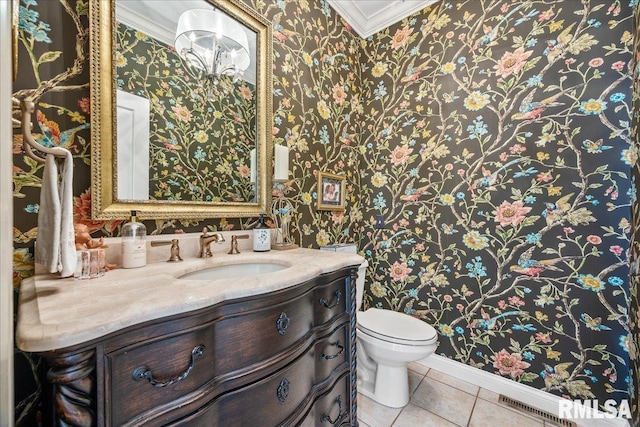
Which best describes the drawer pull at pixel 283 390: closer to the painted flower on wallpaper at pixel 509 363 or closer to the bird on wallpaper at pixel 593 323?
the painted flower on wallpaper at pixel 509 363

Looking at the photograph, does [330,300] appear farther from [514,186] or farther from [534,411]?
[534,411]

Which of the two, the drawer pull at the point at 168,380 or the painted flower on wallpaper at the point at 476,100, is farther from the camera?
the painted flower on wallpaper at the point at 476,100

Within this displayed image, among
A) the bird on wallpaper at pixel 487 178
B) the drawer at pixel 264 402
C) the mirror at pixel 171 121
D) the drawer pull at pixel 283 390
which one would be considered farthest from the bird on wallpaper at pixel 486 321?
the mirror at pixel 171 121

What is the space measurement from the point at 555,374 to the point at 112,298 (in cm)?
215

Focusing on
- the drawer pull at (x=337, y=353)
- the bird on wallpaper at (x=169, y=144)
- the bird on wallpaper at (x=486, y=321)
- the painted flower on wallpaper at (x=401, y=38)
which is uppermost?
the painted flower on wallpaper at (x=401, y=38)

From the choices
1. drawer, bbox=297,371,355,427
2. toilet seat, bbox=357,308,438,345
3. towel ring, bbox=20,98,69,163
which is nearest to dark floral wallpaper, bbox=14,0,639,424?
towel ring, bbox=20,98,69,163

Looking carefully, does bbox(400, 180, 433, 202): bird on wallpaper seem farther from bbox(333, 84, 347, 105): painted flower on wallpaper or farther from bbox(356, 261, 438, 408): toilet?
bbox(333, 84, 347, 105): painted flower on wallpaper

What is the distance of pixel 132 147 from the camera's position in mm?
1021

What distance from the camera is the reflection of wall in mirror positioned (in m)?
0.99

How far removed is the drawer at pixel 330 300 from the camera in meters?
0.98

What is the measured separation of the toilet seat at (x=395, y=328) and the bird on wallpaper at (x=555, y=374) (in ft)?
2.11

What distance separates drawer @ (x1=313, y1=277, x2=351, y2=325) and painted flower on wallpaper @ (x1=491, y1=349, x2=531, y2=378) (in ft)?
4.02

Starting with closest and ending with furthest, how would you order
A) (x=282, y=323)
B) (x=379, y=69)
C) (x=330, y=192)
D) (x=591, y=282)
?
(x=282, y=323), (x=591, y=282), (x=330, y=192), (x=379, y=69)

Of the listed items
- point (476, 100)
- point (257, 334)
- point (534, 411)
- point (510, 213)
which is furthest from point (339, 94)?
point (534, 411)
